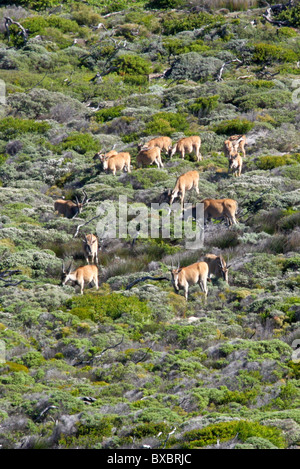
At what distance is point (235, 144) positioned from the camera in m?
27.9

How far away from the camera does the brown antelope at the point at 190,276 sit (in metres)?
16.6

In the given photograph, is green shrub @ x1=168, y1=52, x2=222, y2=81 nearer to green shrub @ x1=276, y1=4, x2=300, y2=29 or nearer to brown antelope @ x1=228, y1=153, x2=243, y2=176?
green shrub @ x1=276, y1=4, x2=300, y2=29

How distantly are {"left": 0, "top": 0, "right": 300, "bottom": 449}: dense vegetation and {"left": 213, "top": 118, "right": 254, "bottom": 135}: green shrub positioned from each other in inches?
3.0

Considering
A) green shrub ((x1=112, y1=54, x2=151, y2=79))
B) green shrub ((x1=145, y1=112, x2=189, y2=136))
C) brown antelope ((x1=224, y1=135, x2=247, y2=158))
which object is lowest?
green shrub ((x1=112, y1=54, x2=151, y2=79))

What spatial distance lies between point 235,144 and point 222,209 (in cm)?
721

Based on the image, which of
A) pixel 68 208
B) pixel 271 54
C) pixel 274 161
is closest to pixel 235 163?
pixel 274 161

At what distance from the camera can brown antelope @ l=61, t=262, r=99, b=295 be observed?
691 inches

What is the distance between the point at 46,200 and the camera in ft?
85.3

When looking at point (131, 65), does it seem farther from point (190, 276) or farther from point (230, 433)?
point (230, 433)

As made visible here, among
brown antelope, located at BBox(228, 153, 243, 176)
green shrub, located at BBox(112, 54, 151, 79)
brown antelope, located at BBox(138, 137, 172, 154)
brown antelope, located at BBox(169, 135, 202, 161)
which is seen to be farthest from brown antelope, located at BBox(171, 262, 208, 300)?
green shrub, located at BBox(112, 54, 151, 79)

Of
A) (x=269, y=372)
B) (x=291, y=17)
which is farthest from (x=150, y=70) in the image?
(x=269, y=372)

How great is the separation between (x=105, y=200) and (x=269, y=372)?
42.1 feet

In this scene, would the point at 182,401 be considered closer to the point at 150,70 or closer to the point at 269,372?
the point at 269,372

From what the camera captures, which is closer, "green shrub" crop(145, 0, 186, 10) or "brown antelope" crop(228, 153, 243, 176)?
"brown antelope" crop(228, 153, 243, 176)
